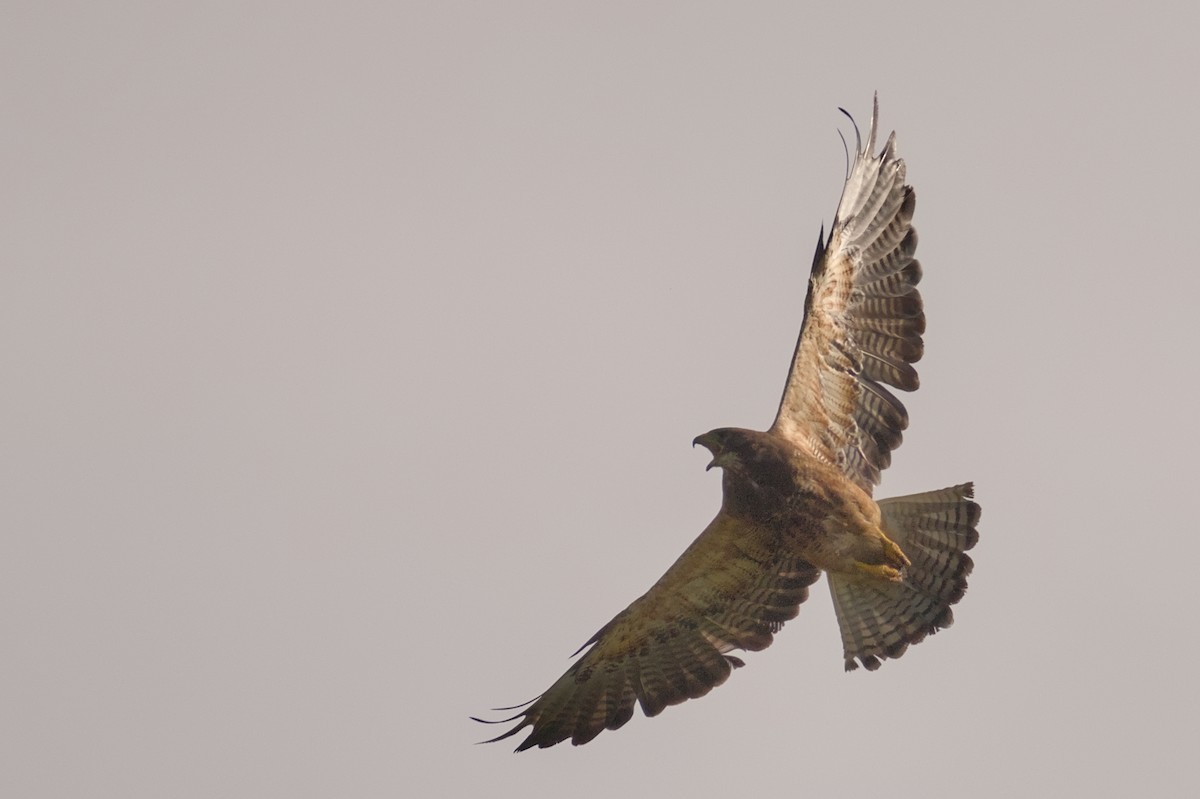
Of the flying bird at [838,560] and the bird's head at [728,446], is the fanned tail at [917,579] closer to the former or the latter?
the flying bird at [838,560]

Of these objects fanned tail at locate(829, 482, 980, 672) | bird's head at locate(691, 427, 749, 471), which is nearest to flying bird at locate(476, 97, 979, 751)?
fanned tail at locate(829, 482, 980, 672)

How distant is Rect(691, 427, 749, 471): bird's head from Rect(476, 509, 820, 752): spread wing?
114cm

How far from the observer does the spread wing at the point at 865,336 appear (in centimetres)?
1391

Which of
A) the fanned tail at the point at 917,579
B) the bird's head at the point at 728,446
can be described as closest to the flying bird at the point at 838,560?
the fanned tail at the point at 917,579

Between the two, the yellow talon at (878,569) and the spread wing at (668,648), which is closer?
the yellow talon at (878,569)

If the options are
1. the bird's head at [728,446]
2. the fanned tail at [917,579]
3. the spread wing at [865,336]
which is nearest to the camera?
the bird's head at [728,446]

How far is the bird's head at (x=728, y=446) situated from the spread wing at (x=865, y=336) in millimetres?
871

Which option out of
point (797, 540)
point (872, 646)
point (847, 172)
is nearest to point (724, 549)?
point (797, 540)

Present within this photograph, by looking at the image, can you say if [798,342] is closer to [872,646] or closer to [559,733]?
[872,646]

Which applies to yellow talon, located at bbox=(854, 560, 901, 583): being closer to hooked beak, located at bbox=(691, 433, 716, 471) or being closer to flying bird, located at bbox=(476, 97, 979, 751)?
flying bird, located at bbox=(476, 97, 979, 751)

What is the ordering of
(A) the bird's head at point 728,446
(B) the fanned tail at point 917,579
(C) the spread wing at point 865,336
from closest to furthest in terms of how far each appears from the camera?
1. (A) the bird's head at point 728,446
2. (B) the fanned tail at point 917,579
3. (C) the spread wing at point 865,336

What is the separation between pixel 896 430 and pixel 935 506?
2.30ft

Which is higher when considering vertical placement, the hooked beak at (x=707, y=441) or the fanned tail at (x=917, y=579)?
the hooked beak at (x=707, y=441)

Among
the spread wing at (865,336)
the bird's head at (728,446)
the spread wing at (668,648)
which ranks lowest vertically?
the spread wing at (668,648)
